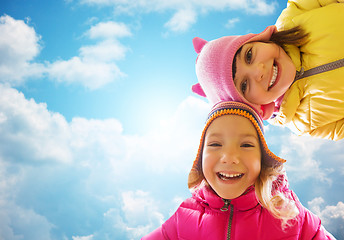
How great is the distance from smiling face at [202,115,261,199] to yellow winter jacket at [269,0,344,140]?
41cm

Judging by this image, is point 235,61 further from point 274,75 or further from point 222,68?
point 274,75

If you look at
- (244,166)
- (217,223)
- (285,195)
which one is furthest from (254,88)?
(217,223)

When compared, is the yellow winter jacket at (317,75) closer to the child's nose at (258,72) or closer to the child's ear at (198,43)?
the child's nose at (258,72)

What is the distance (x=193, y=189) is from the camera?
1.59m

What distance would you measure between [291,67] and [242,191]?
0.67m

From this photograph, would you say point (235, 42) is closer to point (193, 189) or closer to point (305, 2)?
point (305, 2)

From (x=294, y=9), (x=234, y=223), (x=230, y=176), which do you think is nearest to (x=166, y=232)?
(x=234, y=223)

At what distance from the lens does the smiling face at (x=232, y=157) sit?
137 centimetres

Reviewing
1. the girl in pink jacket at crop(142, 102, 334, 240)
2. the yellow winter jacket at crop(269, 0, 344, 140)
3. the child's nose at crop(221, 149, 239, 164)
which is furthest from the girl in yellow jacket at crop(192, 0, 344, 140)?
the child's nose at crop(221, 149, 239, 164)

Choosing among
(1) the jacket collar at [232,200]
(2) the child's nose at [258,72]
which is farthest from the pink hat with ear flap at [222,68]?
(1) the jacket collar at [232,200]

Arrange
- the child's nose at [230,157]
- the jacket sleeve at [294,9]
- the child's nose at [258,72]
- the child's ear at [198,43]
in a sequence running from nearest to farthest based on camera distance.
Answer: the child's nose at [230,157] → the child's nose at [258,72] → the jacket sleeve at [294,9] → the child's ear at [198,43]

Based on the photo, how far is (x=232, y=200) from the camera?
1.46 m

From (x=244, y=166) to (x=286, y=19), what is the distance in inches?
34.3

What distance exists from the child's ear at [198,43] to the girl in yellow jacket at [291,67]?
0.17m
